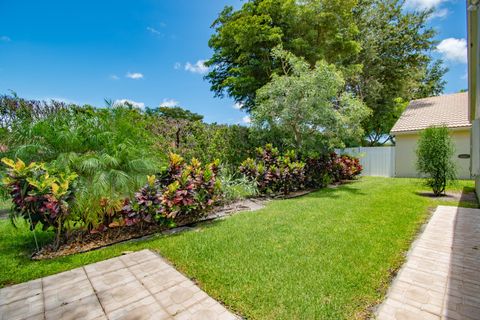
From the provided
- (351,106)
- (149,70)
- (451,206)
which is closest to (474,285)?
(451,206)

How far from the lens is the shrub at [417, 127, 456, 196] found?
23.5 ft

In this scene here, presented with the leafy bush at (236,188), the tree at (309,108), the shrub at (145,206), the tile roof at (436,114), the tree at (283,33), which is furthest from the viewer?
the tree at (283,33)

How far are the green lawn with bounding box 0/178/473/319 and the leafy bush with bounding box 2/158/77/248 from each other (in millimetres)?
646

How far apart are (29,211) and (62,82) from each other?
670 cm

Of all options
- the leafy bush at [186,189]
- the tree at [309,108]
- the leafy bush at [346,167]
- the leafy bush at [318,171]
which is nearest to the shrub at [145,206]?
the leafy bush at [186,189]

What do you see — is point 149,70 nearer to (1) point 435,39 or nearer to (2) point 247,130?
(2) point 247,130

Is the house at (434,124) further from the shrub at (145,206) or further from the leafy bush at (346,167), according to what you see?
the shrub at (145,206)

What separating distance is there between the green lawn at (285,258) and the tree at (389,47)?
14.6 meters

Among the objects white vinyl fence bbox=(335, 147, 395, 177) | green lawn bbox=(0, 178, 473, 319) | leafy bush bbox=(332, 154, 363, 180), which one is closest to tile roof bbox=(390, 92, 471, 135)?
white vinyl fence bbox=(335, 147, 395, 177)

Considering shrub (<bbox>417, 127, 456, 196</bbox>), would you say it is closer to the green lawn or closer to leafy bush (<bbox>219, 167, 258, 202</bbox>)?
the green lawn

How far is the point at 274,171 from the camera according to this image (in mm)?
7445

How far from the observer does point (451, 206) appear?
6.00 metres

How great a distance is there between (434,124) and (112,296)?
14701 mm

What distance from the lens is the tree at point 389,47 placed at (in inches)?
650
